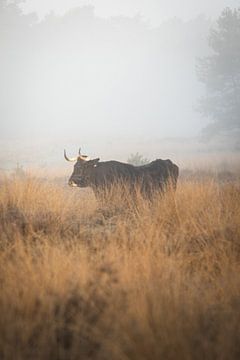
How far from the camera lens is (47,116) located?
53281 mm

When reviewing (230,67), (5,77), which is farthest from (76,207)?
(5,77)

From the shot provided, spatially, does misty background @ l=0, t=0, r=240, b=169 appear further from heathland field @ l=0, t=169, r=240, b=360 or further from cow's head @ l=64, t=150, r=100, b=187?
heathland field @ l=0, t=169, r=240, b=360

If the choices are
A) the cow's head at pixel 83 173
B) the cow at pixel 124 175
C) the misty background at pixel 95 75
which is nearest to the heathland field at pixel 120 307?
the cow at pixel 124 175

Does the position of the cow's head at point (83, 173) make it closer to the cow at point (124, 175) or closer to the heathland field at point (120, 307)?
the cow at point (124, 175)

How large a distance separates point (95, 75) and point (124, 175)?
179 ft

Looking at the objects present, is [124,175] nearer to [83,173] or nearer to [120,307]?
[83,173]

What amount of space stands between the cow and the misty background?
27.8m

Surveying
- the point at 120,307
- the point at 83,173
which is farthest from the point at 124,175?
the point at 120,307

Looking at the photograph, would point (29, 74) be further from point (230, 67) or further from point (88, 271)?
point (88, 271)

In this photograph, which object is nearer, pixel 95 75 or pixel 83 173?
pixel 83 173

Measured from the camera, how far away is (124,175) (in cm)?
901

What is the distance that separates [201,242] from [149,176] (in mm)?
3814

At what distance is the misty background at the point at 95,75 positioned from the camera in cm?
4622

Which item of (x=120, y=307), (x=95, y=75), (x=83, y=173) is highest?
(x=95, y=75)
